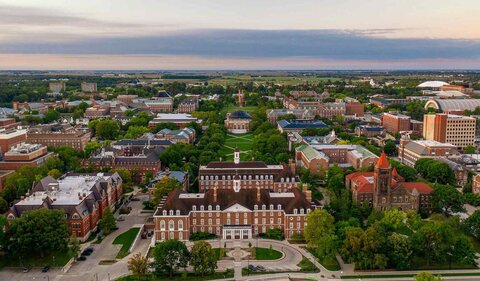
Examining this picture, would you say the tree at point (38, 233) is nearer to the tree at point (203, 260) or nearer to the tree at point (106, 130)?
the tree at point (203, 260)

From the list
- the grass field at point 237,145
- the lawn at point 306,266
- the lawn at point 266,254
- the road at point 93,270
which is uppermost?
the grass field at point 237,145

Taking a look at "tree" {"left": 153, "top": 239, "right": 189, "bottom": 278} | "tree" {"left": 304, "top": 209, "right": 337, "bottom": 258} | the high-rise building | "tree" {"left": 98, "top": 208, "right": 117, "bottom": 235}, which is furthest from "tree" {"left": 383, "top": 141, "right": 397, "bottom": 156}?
"tree" {"left": 153, "top": 239, "right": 189, "bottom": 278}

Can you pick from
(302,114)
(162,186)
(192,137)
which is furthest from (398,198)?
(302,114)

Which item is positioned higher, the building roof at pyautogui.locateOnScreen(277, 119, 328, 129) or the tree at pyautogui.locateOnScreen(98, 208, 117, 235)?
the building roof at pyautogui.locateOnScreen(277, 119, 328, 129)

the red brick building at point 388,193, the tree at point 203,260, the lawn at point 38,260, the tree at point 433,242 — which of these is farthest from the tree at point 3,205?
the tree at point 433,242

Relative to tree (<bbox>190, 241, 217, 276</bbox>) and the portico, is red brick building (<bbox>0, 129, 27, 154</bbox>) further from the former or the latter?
tree (<bbox>190, 241, 217, 276</bbox>)

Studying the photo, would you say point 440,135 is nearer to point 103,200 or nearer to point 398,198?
point 398,198
